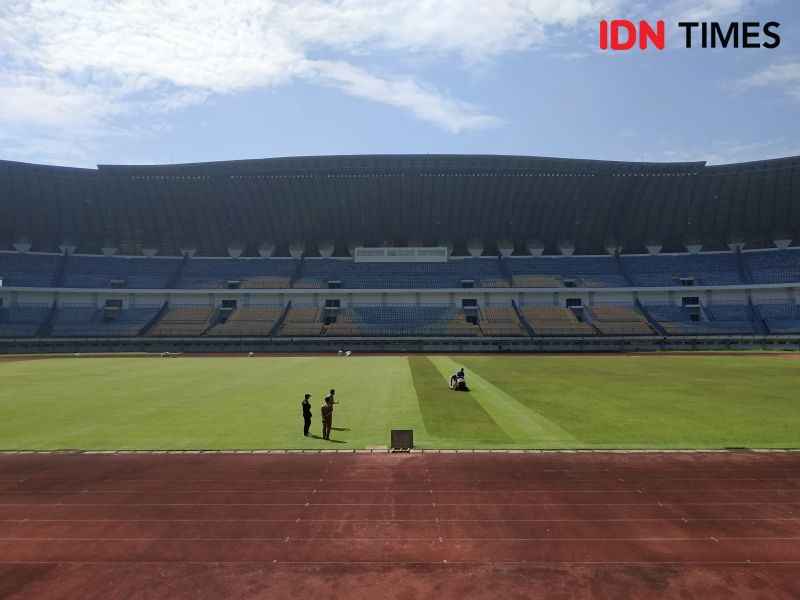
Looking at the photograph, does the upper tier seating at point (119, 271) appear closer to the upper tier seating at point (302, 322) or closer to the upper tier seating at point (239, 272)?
the upper tier seating at point (239, 272)

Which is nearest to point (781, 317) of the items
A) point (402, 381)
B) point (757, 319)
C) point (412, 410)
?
point (757, 319)

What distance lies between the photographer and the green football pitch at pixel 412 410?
1478 centimetres

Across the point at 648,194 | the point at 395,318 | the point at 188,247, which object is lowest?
the point at 395,318

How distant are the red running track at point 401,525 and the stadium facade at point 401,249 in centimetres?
4967

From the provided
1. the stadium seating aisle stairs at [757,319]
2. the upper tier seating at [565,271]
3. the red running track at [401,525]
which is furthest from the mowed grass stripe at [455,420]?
the stadium seating aisle stairs at [757,319]

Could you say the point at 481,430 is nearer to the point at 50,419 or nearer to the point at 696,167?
the point at 50,419

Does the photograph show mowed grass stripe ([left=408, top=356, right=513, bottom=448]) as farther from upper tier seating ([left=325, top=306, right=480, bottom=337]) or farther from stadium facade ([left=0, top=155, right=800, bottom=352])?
stadium facade ([left=0, top=155, right=800, bottom=352])

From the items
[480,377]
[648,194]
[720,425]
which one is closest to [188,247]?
[480,377]

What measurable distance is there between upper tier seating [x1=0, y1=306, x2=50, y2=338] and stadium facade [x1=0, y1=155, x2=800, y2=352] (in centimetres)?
29

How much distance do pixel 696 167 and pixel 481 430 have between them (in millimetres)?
69251

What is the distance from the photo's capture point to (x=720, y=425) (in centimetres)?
1636

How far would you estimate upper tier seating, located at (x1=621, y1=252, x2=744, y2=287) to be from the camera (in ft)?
231

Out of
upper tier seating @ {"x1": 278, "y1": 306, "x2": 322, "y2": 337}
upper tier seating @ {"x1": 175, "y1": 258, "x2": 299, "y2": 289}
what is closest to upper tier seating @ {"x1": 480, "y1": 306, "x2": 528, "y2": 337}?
upper tier seating @ {"x1": 278, "y1": 306, "x2": 322, "y2": 337}

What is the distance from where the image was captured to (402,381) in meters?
28.5
